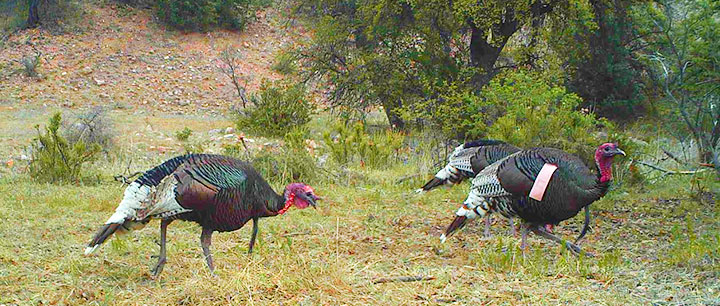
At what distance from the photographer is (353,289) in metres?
4.59

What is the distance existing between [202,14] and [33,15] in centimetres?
597

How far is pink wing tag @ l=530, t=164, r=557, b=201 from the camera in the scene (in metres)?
5.54

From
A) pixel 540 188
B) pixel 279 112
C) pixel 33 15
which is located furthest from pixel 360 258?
pixel 33 15

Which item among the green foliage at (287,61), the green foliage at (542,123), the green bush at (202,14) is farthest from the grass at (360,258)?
the green bush at (202,14)

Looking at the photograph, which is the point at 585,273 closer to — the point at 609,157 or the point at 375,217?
the point at 609,157

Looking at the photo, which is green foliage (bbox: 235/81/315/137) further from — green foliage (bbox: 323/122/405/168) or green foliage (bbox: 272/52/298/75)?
green foliage (bbox: 323/122/405/168)

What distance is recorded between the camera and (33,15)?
27.0 metres

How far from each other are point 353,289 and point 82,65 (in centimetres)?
2291

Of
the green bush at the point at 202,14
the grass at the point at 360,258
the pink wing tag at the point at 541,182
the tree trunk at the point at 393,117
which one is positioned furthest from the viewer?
the green bush at the point at 202,14

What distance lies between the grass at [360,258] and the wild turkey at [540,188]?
33 centimetres

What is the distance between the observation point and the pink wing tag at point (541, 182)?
5.54m

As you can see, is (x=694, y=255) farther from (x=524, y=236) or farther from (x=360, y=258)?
(x=360, y=258)

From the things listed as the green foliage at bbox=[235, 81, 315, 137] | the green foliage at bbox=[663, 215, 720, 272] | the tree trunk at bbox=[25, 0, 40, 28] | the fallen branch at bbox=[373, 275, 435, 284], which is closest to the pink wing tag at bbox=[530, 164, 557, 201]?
the green foliage at bbox=[663, 215, 720, 272]

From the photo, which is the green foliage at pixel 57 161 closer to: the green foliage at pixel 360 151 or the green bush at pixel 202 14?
the green foliage at pixel 360 151
